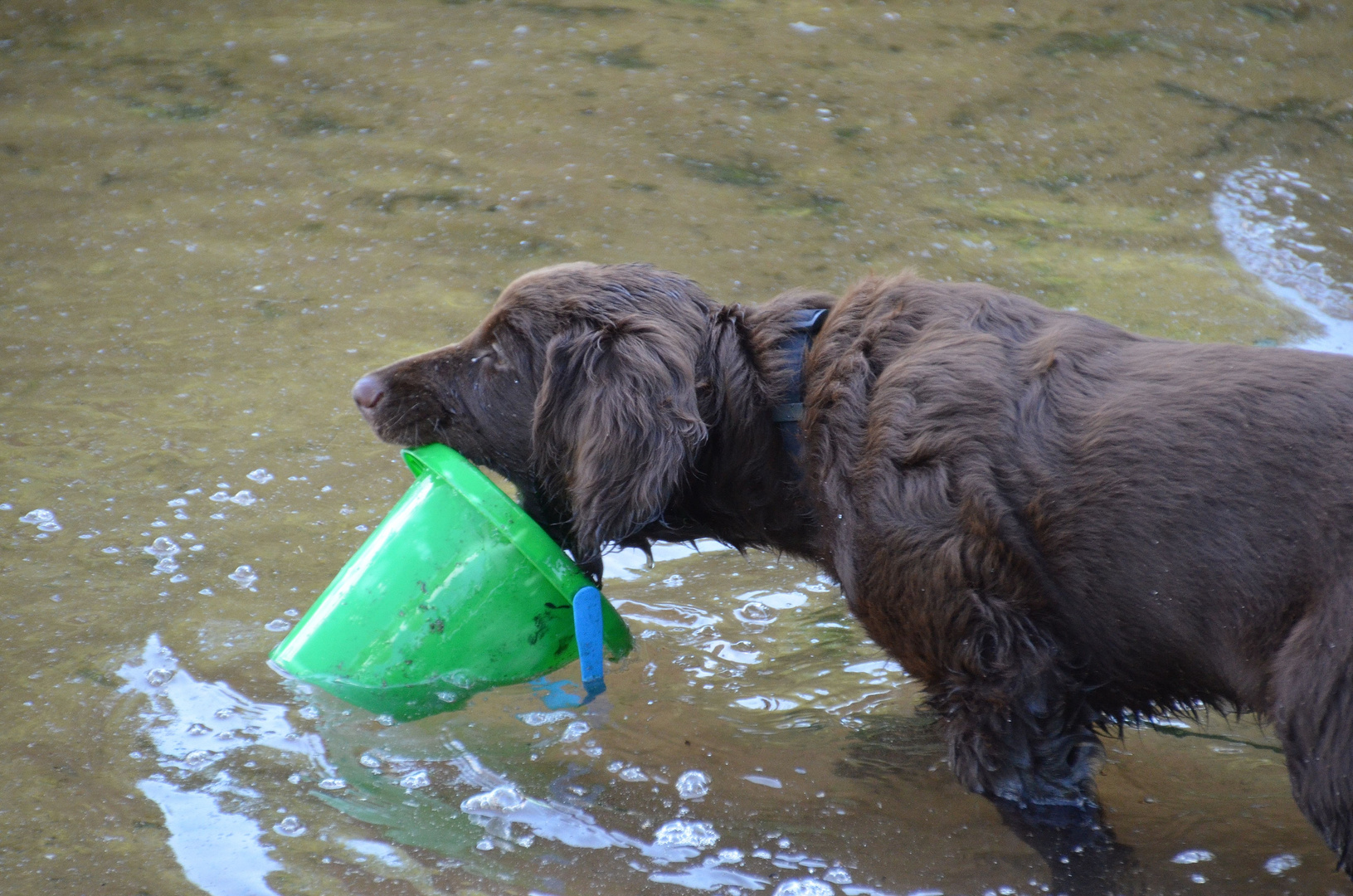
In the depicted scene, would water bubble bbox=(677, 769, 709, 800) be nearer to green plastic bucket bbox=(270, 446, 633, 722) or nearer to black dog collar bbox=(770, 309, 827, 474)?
green plastic bucket bbox=(270, 446, 633, 722)

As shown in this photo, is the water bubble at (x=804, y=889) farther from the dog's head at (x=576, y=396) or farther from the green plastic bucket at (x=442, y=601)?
the dog's head at (x=576, y=396)

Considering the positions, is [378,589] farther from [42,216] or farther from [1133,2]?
[1133,2]

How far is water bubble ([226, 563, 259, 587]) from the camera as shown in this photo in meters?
3.56

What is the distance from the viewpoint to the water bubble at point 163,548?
12.0ft

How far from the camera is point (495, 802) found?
2.81 m

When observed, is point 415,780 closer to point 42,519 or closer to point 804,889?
point 804,889

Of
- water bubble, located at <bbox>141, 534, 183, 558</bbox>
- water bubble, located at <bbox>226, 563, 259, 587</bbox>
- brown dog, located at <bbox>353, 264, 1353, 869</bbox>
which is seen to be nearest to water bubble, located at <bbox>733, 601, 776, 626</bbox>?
brown dog, located at <bbox>353, 264, 1353, 869</bbox>

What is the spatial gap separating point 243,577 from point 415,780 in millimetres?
1068

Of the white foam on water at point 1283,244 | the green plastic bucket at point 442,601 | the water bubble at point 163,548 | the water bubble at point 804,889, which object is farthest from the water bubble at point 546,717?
the white foam on water at point 1283,244

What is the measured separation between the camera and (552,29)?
7.76 meters

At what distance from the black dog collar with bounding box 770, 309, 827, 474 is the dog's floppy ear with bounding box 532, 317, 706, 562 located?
23 cm

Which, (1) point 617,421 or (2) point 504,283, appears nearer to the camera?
(1) point 617,421

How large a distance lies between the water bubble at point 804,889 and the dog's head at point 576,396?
2.94 ft

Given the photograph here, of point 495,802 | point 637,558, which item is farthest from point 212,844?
point 637,558
